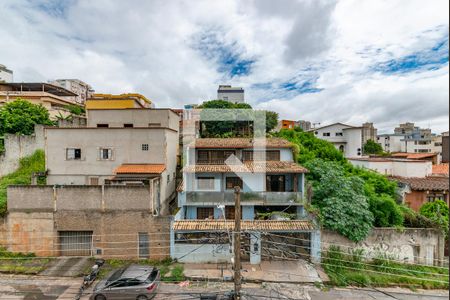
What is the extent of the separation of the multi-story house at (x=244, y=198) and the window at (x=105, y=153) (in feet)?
18.0

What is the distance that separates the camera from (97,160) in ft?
57.0

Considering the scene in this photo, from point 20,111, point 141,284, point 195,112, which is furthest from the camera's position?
point 195,112

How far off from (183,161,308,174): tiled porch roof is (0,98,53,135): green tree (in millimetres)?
17747

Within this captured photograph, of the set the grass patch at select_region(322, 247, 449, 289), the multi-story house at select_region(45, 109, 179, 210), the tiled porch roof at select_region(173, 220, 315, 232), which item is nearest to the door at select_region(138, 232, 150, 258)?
the tiled porch roof at select_region(173, 220, 315, 232)

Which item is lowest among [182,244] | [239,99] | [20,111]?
[182,244]

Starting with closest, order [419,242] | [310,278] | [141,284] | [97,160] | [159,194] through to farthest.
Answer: [141,284] < [310,278] < [419,242] < [159,194] < [97,160]

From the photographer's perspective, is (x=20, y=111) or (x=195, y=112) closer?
(x=20, y=111)

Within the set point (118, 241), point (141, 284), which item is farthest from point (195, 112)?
point (141, 284)

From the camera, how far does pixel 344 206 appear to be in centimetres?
1410

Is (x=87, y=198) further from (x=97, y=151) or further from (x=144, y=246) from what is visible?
(x=97, y=151)

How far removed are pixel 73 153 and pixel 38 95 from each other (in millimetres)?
21398

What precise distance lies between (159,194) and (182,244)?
12.5 ft

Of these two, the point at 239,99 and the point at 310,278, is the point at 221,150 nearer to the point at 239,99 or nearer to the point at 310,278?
the point at 310,278

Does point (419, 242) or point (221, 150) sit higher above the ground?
point (221, 150)
